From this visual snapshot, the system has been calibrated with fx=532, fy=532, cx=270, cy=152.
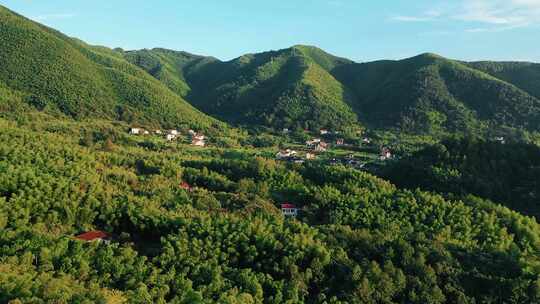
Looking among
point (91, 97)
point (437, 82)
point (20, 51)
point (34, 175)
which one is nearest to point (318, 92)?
point (437, 82)

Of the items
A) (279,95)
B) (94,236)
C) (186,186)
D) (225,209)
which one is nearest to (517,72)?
(279,95)

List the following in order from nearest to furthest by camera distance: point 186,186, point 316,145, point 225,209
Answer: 1. point 225,209
2. point 186,186
3. point 316,145

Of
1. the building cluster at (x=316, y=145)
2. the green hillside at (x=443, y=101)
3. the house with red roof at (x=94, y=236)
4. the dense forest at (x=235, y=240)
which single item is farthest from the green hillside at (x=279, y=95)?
the house with red roof at (x=94, y=236)

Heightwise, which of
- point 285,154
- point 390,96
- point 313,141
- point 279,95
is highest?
point 279,95

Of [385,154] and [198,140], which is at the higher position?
[198,140]

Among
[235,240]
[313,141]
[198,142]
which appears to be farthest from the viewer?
[313,141]

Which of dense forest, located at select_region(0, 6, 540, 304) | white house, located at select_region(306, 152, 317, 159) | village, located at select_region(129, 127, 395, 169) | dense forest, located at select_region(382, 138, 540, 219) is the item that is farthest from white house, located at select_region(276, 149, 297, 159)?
dense forest, located at select_region(382, 138, 540, 219)

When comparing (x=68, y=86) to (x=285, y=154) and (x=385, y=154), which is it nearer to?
(x=285, y=154)
